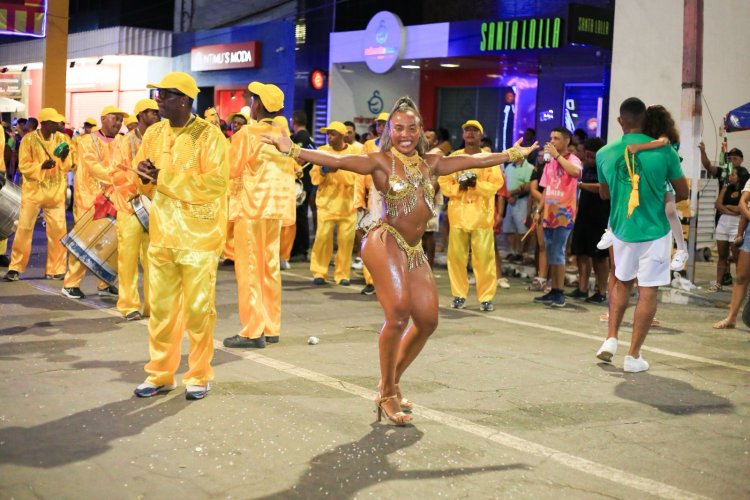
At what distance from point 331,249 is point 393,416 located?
276 inches

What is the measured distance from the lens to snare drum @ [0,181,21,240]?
10.3 m

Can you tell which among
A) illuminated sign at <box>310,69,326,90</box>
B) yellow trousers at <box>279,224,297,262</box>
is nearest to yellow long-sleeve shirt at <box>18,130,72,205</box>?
yellow trousers at <box>279,224,297,262</box>

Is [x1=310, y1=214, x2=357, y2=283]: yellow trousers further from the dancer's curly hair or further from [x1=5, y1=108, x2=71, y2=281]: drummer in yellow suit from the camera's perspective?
the dancer's curly hair

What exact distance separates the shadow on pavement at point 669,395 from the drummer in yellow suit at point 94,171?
548 cm

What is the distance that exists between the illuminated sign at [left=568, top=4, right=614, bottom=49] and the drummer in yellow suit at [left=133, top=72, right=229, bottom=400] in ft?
39.6

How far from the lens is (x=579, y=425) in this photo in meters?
6.25

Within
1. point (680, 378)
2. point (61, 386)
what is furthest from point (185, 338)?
point (680, 378)

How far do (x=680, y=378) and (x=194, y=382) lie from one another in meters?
3.94

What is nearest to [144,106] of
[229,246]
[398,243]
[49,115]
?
[49,115]

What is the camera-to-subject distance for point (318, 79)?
81.8ft

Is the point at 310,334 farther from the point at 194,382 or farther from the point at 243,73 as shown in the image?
the point at 243,73

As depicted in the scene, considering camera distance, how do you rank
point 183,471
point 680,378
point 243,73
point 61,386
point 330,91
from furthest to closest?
point 243,73, point 330,91, point 680,378, point 61,386, point 183,471

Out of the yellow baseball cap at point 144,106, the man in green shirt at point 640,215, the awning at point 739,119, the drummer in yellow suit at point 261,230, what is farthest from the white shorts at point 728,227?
the yellow baseball cap at point 144,106

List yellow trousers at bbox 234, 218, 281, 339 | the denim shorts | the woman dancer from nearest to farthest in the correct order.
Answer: the woman dancer
yellow trousers at bbox 234, 218, 281, 339
the denim shorts
